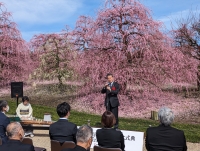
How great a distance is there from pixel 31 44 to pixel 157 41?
12979 millimetres

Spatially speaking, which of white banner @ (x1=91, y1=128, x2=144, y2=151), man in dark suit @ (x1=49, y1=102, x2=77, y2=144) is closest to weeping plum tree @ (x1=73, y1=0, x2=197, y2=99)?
white banner @ (x1=91, y1=128, x2=144, y2=151)

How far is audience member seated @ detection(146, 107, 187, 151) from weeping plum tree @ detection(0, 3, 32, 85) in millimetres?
17215

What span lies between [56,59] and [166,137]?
19.0 m

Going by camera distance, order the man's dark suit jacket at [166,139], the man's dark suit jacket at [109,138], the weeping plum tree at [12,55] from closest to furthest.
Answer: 1. the man's dark suit jacket at [166,139]
2. the man's dark suit jacket at [109,138]
3. the weeping plum tree at [12,55]

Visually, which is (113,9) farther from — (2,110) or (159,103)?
(2,110)

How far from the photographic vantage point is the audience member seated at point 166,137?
367 cm

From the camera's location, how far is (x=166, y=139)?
3.71 metres

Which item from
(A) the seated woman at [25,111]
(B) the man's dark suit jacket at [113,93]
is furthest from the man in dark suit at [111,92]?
(A) the seated woman at [25,111]

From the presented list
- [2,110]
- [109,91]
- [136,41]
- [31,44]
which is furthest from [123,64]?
[31,44]

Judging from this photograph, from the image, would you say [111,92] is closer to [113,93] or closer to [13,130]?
[113,93]

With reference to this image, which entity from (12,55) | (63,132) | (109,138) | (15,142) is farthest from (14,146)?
(12,55)

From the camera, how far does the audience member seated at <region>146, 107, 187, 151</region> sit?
3672mm

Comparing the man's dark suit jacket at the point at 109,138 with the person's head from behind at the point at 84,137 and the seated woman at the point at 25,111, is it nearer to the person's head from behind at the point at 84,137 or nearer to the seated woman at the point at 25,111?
the person's head from behind at the point at 84,137

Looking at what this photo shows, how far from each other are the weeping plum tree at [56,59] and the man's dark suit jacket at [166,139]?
17756 mm
